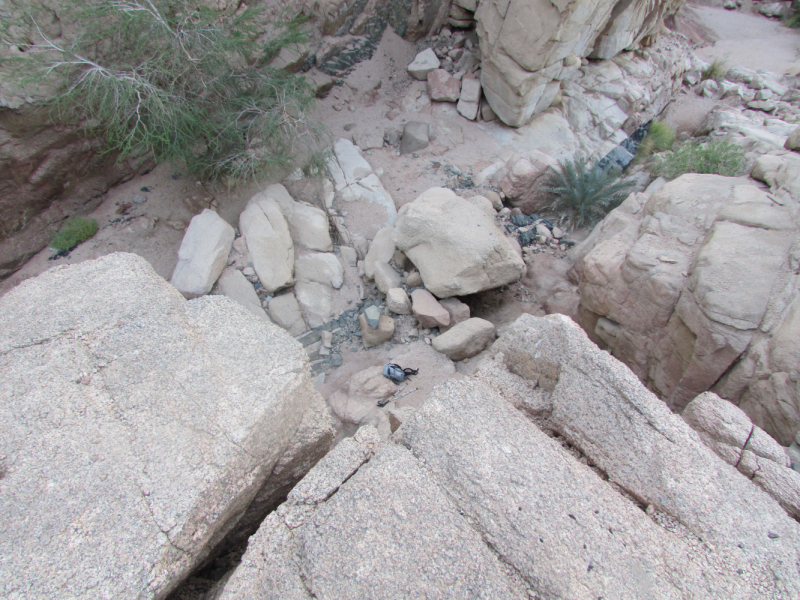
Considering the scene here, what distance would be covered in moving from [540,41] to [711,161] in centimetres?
260

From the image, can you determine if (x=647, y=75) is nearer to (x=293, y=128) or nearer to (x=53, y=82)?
(x=293, y=128)

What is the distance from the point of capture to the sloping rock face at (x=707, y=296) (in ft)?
8.45

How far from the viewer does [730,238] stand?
10.0 ft

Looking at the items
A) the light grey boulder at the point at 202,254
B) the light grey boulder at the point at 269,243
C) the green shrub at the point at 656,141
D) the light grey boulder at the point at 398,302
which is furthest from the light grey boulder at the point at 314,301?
the green shrub at the point at 656,141

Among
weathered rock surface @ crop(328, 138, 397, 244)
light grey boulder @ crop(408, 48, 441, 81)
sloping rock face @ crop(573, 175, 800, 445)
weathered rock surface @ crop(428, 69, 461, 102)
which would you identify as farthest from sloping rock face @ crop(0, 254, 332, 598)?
light grey boulder @ crop(408, 48, 441, 81)

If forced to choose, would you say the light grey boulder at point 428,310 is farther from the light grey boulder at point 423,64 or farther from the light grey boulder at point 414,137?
the light grey boulder at point 423,64

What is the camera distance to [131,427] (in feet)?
6.29

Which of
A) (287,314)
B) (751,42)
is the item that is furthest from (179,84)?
(751,42)

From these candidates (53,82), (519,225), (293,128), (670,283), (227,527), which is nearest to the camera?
(227,527)

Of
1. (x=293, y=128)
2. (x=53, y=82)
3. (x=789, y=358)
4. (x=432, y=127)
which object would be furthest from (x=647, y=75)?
(x=53, y=82)

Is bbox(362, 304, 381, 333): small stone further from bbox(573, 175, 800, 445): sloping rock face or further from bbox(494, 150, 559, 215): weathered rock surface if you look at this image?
bbox(494, 150, 559, 215): weathered rock surface

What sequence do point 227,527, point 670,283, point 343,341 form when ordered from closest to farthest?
point 227,527 → point 670,283 → point 343,341

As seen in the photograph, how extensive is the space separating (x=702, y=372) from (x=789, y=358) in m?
0.55

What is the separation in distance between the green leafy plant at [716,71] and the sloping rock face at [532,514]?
961 centimetres
